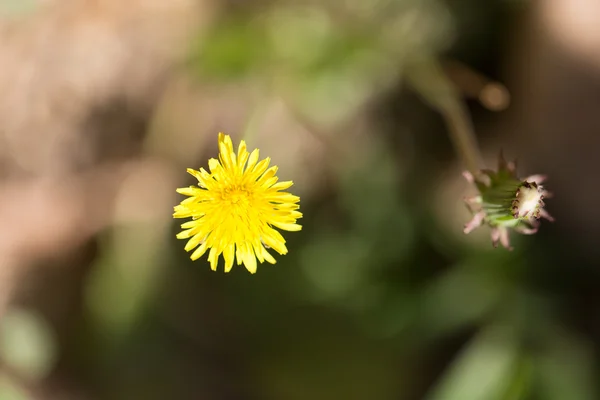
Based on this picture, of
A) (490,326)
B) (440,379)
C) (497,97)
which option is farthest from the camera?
(440,379)

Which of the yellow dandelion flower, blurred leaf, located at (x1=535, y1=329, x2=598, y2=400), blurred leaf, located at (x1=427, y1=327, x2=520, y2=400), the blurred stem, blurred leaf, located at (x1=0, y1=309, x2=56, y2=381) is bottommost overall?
blurred leaf, located at (x1=0, y1=309, x2=56, y2=381)

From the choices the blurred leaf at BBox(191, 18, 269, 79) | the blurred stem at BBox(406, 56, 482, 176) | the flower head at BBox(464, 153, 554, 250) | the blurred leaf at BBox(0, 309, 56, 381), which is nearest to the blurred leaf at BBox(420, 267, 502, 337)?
the blurred stem at BBox(406, 56, 482, 176)

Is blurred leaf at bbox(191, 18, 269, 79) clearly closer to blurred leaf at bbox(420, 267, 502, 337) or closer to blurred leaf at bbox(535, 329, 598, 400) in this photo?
blurred leaf at bbox(420, 267, 502, 337)

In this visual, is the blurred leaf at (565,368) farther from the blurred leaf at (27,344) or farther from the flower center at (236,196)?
the blurred leaf at (27,344)

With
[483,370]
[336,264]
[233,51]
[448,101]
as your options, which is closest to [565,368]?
[483,370]

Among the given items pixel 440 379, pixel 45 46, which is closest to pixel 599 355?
pixel 440 379

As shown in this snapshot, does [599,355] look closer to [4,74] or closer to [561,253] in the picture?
[561,253]

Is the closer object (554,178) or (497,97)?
(497,97)
